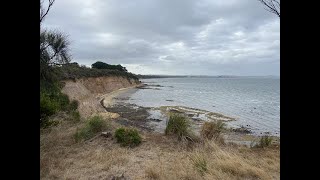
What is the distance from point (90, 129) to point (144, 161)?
4237 mm

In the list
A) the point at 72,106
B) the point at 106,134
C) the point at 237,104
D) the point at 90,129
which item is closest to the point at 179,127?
the point at 106,134

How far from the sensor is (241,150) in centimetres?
1064

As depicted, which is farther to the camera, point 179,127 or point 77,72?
point 77,72

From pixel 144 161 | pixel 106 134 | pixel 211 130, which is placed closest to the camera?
pixel 144 161

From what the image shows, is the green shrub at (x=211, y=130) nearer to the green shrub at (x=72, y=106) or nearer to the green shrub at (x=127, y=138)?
the green shrub at (x=127, y=138)

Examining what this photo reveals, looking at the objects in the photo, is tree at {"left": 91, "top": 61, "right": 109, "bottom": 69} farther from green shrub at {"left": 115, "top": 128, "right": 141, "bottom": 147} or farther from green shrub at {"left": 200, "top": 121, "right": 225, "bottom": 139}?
green shrub at {"left": 115, "top": 128, "right": 141, "bottom": 147}

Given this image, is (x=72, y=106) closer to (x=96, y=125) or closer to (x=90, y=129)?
(x=96, y=125)

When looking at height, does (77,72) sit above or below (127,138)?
above

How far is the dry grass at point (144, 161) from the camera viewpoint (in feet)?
23.0

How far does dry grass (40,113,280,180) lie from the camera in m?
7.00

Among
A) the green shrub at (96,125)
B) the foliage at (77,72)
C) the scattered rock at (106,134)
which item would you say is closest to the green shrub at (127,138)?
the scattered rock at (106,134)

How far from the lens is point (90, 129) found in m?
12.0

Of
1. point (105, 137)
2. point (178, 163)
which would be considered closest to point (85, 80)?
point (105, 137)
